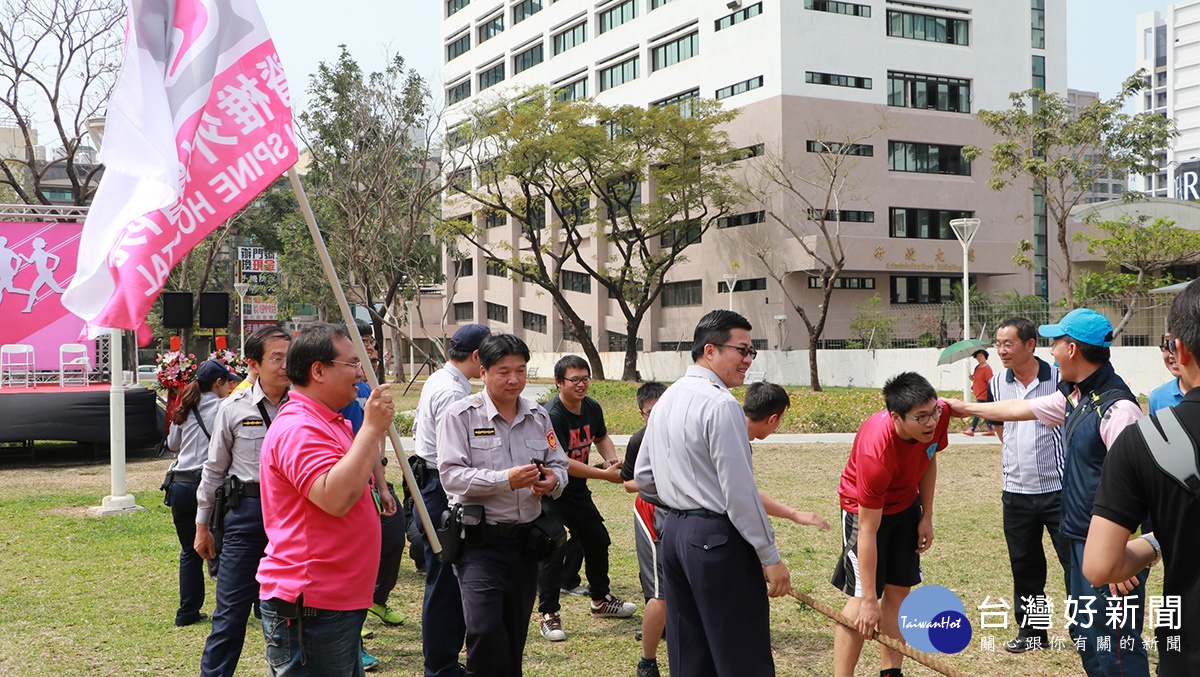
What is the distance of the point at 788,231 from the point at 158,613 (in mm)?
33420

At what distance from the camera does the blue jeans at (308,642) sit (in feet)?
10.8

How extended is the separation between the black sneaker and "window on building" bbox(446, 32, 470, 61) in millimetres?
57776

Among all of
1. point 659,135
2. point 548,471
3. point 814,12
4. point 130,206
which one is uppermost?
point 814,12

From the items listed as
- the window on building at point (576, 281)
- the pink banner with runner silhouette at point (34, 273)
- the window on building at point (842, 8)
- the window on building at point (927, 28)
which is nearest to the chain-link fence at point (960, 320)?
the window on building at point (927, 28)

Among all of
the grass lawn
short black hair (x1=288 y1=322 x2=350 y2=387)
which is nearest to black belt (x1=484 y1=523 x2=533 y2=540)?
short black hair (x1=288 y1=322 x2=350 y2=387)

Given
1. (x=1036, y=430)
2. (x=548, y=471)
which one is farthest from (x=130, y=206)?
(x=1036, y=430)

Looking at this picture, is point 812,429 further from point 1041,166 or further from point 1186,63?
point 1186,63

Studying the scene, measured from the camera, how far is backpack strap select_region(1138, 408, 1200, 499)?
2.39 meters

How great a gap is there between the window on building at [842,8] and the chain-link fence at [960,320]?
11.7 meters

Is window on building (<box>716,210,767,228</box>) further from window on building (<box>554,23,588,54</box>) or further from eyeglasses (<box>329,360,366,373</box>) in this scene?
eyeglasses (<box>329,360,366,373</box>)

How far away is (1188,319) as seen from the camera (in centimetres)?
248

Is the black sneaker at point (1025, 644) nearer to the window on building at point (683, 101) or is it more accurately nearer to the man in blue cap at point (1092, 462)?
the man in blue cap at point (1092, 462)

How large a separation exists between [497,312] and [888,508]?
5194 cm

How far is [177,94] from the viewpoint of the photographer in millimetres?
3988
